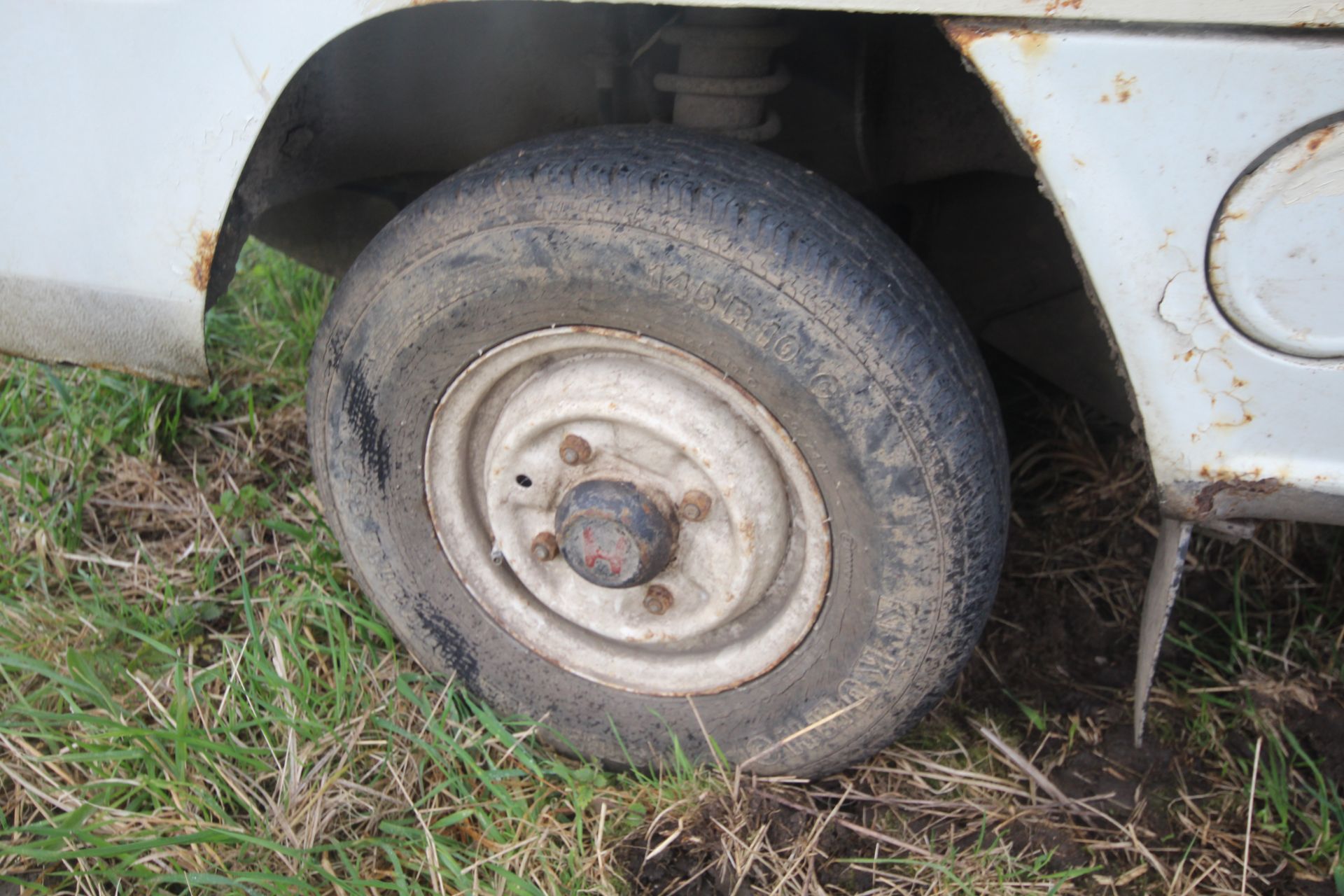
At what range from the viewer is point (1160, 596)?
1246mm

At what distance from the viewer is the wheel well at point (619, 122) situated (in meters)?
1.35

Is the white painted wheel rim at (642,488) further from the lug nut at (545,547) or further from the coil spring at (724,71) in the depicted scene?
the coil spring at (724,71)

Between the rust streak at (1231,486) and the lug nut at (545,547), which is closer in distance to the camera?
the rust streak at (1231,486)

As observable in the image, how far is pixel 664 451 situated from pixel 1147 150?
701 mm

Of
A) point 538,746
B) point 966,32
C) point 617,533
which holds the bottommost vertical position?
point 538,746

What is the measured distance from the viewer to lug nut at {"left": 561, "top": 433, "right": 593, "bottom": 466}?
1374 millimetres

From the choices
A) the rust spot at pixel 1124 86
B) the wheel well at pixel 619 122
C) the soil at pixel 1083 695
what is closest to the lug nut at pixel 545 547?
the soil at pixel 1083 695

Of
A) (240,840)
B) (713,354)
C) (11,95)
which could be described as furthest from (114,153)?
(240,840)

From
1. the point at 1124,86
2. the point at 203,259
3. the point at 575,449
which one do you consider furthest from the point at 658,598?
the point at 1124,86

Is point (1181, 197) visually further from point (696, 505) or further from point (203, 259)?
point (203, 259)

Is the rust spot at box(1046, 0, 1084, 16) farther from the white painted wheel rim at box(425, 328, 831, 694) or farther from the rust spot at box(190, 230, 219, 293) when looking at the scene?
the rust spot at box(190, 230, 219, 293)

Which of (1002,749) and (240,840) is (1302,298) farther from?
(240,840)

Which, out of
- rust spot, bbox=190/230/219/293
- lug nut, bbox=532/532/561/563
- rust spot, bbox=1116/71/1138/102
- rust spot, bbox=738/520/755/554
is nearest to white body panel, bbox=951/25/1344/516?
rust spot, bbox=1116/71/1138/102

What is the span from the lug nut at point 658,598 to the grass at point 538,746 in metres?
0.26
